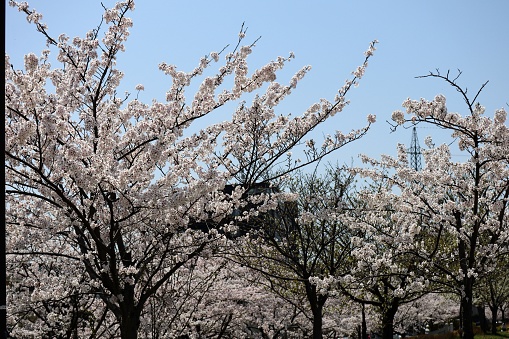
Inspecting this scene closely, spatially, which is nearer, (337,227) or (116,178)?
(116,178)

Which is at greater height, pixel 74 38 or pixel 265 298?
pixel 74 38

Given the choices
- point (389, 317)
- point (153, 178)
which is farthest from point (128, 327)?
point (389, 317)

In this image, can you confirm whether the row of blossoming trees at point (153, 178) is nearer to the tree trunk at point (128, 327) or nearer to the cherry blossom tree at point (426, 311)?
the tree trunk at point (128, 327)

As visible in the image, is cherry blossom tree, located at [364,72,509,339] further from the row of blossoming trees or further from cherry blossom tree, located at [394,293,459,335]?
cherry blossom tree, located at [394,293,459,335]

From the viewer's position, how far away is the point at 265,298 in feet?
75.7

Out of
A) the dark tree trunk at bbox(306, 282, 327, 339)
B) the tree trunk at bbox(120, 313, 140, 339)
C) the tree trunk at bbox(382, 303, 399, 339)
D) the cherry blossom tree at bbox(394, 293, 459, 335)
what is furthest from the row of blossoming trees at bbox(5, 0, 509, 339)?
the cherry blossom tree at bbox(394, 293, 459, 335)

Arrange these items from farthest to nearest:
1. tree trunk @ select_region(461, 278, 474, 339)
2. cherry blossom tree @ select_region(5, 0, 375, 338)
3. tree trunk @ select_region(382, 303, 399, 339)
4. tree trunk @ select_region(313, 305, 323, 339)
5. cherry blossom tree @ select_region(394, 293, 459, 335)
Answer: cherry blossom tree @ select_region(394, 293, 459, 335), tree trunk @ select_region(382, 303, 399, 339), tree trunk @ select_region(313, 305, 323, 339), tree trunk @ select_region(461, 278, 474, 339), cherry blossom tree @ select_region(5, 0, 375, 338)

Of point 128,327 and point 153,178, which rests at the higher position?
point 153,178

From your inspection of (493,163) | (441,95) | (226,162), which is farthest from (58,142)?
(493,163)

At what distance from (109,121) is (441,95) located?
568cm

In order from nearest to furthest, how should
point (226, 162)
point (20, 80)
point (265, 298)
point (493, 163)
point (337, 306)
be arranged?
point (20, 80), point (226, 162), point (493, 163), point (265, 298), point (337, 306)

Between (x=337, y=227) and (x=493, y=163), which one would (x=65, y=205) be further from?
(x=337, y=227)

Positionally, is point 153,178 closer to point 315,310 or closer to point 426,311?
point 315,310

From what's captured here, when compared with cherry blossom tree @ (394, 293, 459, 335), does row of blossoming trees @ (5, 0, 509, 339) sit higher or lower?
higher
